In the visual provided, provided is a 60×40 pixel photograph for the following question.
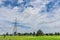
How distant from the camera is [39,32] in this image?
9456 centimetres
